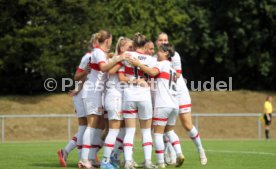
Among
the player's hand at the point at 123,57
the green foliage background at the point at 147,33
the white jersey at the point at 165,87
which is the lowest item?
the white jersey at the point at 165,87

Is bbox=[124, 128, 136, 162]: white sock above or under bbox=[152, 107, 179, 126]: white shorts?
under

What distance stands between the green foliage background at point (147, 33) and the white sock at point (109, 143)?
89.3 feet

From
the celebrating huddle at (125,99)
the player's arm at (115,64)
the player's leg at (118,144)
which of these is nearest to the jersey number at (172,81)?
the celebrating huddle at (125,99)

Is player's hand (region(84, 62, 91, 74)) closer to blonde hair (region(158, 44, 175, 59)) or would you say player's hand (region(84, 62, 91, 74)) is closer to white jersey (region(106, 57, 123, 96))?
white jersey (region(106, 57, 123, 96))

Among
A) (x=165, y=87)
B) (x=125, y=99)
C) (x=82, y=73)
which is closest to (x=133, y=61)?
(x=125, y=99)

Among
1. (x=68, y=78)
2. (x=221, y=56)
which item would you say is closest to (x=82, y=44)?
(x=68, y=78)

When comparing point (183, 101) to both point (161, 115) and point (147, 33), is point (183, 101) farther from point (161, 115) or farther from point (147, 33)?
point (147, 33)

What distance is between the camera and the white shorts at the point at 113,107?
12.9 meters

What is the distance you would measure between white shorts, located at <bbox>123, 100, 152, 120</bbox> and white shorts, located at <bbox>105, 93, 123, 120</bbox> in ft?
0.31

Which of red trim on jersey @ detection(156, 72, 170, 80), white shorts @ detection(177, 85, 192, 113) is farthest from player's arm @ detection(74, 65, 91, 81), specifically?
white shorts @ detection(177, 85, 192, 113)

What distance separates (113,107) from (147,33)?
32840 millimetres

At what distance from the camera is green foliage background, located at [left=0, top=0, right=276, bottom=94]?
40.7 metres

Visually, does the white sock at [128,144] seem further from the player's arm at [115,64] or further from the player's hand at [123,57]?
the player's hand at [123,57]

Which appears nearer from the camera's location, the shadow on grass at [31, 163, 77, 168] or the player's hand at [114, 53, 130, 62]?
the player's hand at [114, 53, 130, 62]
